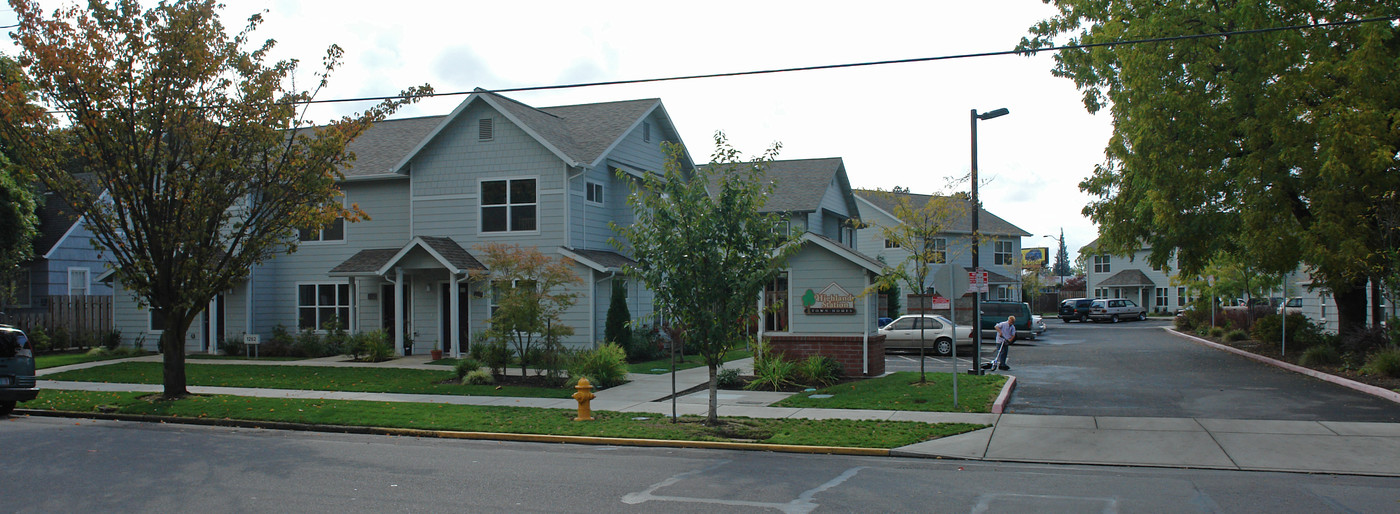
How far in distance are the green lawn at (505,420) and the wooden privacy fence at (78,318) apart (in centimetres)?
1258

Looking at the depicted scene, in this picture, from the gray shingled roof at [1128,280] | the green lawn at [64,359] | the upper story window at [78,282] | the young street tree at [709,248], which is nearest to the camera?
the young street tree at [709,248]

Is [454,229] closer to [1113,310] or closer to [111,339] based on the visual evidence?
[111,339]

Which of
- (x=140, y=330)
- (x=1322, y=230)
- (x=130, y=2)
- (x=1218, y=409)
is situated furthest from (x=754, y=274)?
(x=140, y=330)

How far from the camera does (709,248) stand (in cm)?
1219

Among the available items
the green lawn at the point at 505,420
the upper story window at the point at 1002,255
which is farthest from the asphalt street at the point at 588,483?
the upper story window at the point at 1002,255

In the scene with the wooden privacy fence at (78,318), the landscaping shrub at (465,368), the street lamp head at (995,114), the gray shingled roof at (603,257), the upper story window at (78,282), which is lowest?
the landscaping shrub at (465,368)

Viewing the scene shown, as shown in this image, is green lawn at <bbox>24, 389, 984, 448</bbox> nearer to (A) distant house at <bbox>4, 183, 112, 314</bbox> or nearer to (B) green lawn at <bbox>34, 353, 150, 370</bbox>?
(B) green lawn at <bbox>34, 353, 150, 370</bbox>

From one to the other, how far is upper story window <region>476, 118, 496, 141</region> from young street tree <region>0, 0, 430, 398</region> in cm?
738

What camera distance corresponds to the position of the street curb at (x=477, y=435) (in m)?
10.8

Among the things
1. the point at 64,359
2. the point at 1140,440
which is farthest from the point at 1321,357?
the point at 64,359

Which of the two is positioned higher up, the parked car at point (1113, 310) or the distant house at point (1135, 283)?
the distant house at point (1135, 283)

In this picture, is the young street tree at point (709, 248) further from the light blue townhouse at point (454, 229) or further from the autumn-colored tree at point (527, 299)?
the light blue townhouse at point (454, 229)

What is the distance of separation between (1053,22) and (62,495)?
970 inches

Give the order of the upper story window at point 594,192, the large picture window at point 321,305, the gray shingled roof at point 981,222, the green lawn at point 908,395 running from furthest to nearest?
the gray shingled roof at point 981,222, the large picture window at point 321,305, the upper story window at point 594,192, the green lawn at point 908,395
